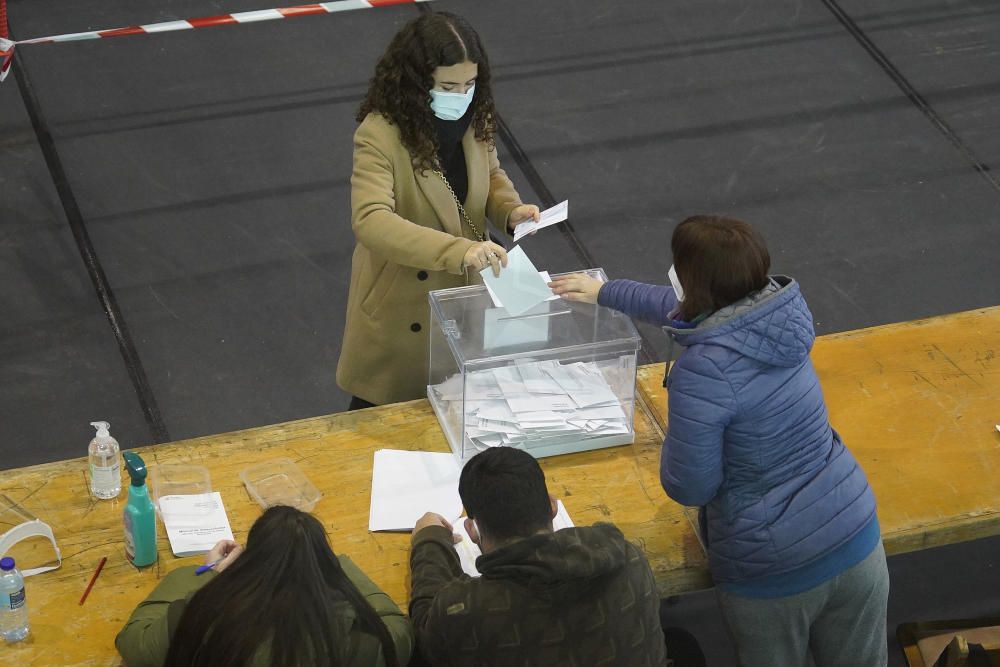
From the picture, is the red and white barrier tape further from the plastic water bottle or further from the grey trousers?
the grey trousers

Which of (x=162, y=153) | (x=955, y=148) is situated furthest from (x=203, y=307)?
(x=955, y=148)

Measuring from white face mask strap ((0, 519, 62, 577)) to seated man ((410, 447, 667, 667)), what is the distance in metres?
0.97

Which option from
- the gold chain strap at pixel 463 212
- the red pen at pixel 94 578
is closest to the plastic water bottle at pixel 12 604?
the red pen at pixel 94 578

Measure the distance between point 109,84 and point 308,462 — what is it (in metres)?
4.25

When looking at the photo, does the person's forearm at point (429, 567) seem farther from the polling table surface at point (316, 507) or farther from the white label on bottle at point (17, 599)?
the white label on bottle at point (17, 599)

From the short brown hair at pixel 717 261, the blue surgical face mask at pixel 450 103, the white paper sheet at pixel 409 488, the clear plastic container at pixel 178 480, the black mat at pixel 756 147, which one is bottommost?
the black mat at pixel 756 147

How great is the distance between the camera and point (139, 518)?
3.05 m

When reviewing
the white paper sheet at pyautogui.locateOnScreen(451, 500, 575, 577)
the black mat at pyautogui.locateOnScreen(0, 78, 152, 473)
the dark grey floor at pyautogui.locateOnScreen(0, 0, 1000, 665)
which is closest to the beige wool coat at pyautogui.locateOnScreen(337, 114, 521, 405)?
the white paper sheet at pyautogui.locateOnScreen(451, 500, 575, 577)

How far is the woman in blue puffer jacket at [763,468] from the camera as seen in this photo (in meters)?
2.92

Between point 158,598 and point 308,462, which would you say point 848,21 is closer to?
point 308,462

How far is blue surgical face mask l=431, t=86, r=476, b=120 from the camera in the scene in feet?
11.8

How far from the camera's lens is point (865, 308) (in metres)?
5.80

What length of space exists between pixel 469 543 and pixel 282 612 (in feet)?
2.80

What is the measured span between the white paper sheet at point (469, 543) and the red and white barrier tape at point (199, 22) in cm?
449
